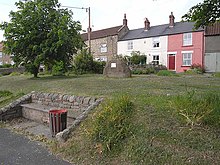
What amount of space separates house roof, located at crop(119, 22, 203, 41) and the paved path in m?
25.6

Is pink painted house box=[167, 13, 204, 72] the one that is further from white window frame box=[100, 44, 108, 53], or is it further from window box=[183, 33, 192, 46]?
white window frame box=[100, 44, 108, 53]

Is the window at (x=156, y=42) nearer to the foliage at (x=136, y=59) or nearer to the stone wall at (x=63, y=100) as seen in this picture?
the foliage at (x=136, y=59)

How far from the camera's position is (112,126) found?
4.61 metres

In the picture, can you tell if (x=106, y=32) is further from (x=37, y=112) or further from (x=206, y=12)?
(x=206, y=12)

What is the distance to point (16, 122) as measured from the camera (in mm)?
7508

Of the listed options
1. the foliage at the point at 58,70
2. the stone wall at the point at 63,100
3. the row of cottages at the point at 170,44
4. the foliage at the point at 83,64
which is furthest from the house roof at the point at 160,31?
the stone wall at the point at 63,100

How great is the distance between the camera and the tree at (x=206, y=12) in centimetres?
505

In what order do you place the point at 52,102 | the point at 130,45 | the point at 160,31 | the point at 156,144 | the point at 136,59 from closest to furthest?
the point at 156,144 → the point at 52,102 → the point at 136,59 → the point at 160,31 → the point at 130,45

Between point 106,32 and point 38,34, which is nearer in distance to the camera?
point 38,34

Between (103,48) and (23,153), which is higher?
(103,48)

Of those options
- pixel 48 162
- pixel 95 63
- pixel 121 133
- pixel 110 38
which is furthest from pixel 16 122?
pixel 110 38

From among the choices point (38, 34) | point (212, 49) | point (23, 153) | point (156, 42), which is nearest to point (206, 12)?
point (23, 153)

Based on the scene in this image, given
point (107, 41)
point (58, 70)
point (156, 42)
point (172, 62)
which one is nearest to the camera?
point (58, 70)

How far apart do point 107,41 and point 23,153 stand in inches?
1322
